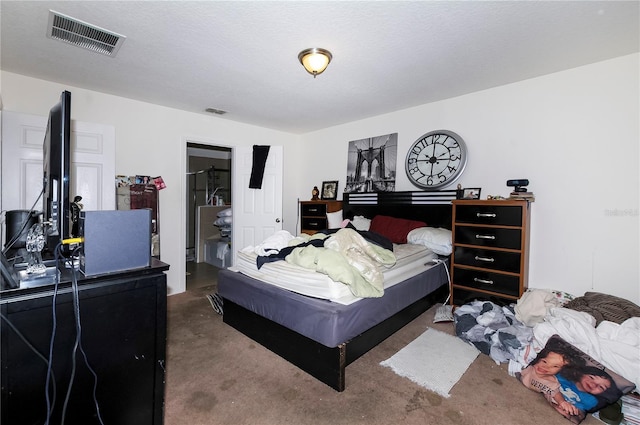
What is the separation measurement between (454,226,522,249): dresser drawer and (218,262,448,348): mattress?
0.61 metres

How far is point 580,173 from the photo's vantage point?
2.57 meters

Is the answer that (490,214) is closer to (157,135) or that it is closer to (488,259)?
(488,259)

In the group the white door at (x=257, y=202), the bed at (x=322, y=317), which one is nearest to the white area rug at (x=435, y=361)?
the bed at (x=322, y=317)

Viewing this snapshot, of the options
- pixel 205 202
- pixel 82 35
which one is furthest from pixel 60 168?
pixel 205 202

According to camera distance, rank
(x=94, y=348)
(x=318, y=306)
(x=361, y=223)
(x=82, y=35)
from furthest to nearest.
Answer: (x=361, y=223)
(x=82, y=35)
(x=318, y=306)
(x=94, y=348)

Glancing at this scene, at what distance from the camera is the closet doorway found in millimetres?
5312

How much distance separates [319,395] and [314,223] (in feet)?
9.43

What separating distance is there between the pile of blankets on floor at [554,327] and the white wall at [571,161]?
33 cm

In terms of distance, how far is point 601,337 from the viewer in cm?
179

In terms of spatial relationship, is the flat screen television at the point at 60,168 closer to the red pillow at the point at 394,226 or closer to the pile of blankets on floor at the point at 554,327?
the pile of blankets on floor at the point at 554,327

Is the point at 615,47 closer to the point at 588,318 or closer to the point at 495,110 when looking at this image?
the point at 495,110

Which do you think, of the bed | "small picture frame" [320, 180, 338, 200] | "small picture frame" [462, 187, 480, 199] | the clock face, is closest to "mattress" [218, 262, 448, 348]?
the bed

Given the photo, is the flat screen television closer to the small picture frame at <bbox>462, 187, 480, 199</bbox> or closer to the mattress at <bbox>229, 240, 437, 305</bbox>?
the mattress at <bbox>229, 240, 437, 305</bbox>

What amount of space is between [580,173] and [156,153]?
4647 mm
